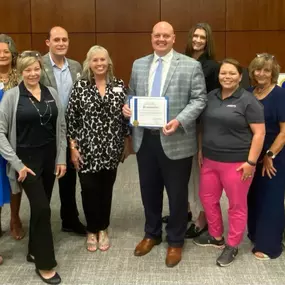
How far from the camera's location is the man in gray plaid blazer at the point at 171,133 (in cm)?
262

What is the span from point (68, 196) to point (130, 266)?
819 mm

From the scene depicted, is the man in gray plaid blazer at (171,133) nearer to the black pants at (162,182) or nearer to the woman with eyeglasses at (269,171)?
the black pants at (162,182)

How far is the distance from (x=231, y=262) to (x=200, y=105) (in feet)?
3.76

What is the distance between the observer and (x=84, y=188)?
292 cm

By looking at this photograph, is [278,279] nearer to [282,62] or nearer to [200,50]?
[200,50]

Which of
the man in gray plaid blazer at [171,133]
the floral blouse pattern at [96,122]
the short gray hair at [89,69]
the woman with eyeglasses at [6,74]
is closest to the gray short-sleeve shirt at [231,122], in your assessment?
the man in gray plaid blazer at [171,133]

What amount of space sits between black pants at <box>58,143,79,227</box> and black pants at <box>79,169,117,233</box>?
0.27m

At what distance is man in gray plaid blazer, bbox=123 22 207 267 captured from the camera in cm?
262

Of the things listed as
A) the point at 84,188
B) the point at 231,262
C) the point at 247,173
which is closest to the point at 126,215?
the point at 84,188

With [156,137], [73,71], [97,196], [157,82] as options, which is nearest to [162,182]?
[156,137]

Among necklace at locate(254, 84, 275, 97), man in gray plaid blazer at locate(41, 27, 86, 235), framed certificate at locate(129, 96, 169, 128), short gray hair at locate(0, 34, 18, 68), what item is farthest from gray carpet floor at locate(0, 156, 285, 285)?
short gray hair at locate(0, 34, 18, 68)

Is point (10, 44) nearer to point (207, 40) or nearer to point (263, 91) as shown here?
point (207, 40)

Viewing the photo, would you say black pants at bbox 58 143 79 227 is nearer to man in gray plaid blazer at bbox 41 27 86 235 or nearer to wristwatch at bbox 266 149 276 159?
man in gray plaid blazer at bbox 41 27 86 235

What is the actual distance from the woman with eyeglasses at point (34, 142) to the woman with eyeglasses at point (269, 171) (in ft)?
4.58
